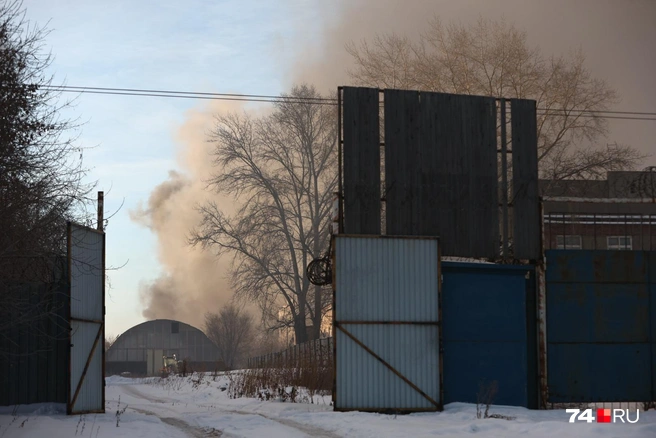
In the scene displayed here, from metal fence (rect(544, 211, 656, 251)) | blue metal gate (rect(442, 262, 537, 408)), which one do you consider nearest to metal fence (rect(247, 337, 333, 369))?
blue metal gate (rect(442, 262, 537, 408))

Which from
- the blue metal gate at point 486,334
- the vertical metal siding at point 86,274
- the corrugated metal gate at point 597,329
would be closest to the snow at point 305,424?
the blue metal gate at point 486,334

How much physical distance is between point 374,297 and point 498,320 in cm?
301

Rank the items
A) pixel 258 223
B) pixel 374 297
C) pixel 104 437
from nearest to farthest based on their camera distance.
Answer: pixel 104 437 < pixel 374 297 < pixel 258 223

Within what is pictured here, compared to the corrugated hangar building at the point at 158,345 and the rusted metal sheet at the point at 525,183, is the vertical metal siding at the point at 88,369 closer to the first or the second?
the rusted metal sheet at the point at 525,183

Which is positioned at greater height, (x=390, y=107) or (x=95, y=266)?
(x=390, y=107)

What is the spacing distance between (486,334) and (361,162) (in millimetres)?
4858

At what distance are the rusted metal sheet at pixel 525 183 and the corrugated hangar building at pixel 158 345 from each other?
67669 mm

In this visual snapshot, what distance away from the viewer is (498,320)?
18.4m

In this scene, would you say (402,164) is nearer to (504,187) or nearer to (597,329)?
(504,187)

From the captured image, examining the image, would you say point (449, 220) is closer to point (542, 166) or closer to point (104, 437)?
point (104, 437)

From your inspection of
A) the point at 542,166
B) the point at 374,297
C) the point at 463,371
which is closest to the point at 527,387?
the point at 463,371

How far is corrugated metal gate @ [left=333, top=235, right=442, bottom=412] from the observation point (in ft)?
57.3

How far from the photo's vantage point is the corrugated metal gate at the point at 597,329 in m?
18.5

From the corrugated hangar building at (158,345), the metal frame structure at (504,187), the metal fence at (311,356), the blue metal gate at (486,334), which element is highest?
the metal frame structure at (504,187)
